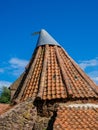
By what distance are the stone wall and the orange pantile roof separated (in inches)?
52.8

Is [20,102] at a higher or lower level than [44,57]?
lower

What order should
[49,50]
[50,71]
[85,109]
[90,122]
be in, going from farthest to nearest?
1. [49,50]
2. [50,71]
3. [85,109]
4. [90,122]

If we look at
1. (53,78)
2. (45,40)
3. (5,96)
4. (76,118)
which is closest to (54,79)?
(53,78)

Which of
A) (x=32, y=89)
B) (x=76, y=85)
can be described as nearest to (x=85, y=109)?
(x=76, y=85)

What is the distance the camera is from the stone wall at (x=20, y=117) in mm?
11866

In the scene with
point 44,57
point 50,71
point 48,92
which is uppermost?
point 44,57

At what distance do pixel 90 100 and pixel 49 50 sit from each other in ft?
12.5

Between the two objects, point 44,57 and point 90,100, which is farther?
point 44,57

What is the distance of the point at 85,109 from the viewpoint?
11.9 meters

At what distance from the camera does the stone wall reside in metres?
11.9

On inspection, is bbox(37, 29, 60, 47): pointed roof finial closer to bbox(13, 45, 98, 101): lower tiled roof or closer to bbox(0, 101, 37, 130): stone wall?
bbox(13, 45, 98, 101): lower tiled roof

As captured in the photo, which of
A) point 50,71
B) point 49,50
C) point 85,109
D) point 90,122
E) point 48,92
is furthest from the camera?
point 49,50

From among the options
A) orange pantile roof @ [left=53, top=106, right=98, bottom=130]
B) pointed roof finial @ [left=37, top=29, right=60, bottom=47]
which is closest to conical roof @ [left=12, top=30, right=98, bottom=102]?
pointed roof finial @ [left=37, top=29, right=60, bottom=47]

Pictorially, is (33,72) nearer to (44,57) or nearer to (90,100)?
(44,57)
